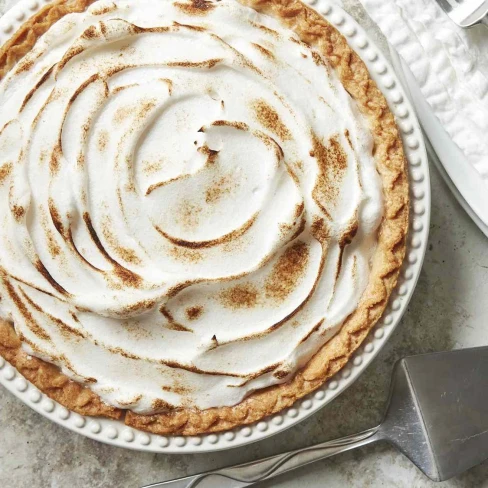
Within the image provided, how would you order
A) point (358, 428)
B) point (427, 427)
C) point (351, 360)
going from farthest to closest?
point (358, 428), point (427, 427), point (351, 360)

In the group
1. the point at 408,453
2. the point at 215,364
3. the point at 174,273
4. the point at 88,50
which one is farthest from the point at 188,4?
the point at 408,453

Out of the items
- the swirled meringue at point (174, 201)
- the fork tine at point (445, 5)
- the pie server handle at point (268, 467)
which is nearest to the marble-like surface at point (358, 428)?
the pie server handle at point (268, 467)

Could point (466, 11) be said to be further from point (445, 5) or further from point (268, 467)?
point (268, 467)

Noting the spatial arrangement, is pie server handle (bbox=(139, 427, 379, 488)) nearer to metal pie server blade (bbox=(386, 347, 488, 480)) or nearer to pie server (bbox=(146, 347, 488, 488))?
pie server (bbox=(146, 347, 488, 488))

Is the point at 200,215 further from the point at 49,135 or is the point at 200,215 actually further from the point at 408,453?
the point at 408,453

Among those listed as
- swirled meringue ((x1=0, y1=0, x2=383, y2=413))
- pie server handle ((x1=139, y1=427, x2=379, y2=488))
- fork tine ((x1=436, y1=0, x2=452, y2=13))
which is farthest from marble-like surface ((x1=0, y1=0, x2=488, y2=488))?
swirled meringue ((x1=0, y1=0, x2=383, y2=413))

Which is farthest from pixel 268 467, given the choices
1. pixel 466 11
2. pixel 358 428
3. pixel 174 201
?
pixel 466 11
